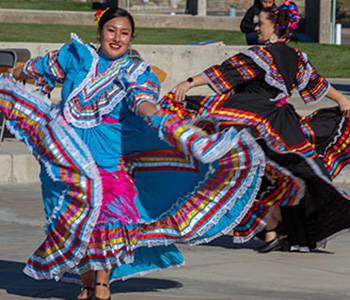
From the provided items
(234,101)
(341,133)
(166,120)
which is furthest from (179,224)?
(341,133)

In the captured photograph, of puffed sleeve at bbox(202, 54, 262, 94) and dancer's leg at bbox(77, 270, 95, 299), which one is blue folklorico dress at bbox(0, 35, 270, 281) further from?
puffed sleeve at bbox(202, 54, 262, 94)

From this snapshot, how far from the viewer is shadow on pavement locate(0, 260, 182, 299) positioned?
19.7 ft

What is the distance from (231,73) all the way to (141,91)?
1.84 meters

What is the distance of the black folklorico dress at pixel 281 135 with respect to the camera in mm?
6855

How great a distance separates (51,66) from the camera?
5.92m

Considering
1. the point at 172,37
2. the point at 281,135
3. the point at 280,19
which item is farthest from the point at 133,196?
the point at 172,37

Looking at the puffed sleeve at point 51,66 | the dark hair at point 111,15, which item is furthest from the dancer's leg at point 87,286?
the dark hair at point 111,15

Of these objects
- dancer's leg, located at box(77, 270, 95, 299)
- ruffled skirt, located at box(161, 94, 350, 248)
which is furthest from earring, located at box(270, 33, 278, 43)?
dancer's leg, located at box(77, 270, 95, 299)

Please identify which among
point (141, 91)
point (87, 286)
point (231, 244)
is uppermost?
point (141, 91)

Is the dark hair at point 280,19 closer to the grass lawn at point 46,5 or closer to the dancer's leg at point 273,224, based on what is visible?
the dancer's leg at point 273,224

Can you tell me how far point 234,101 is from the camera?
7133 mm

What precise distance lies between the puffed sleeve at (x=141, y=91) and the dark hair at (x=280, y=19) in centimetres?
196

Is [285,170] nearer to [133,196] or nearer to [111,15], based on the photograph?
[133,196]

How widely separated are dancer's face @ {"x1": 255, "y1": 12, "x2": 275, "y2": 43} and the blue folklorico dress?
1851mm
